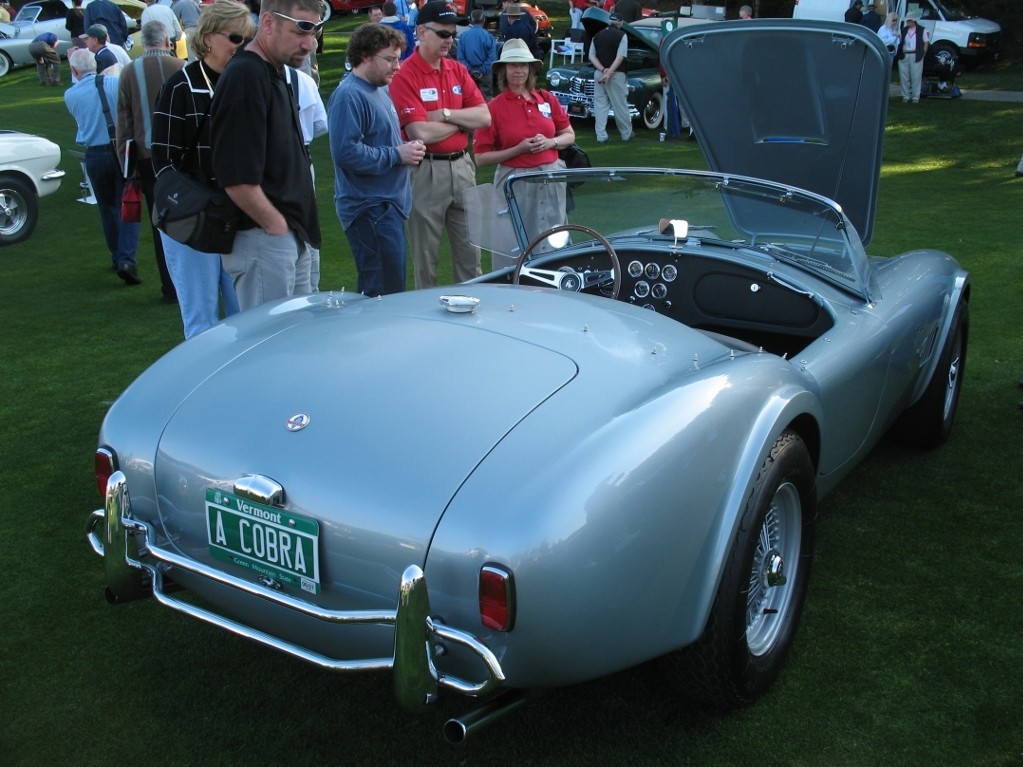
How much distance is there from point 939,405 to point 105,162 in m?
6.13

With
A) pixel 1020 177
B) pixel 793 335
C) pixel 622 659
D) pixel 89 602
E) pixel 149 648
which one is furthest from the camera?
pixel 1020 177

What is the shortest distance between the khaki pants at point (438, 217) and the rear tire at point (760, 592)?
3.36 m

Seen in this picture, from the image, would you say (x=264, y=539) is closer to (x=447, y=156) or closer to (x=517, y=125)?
(x=447, y=156)

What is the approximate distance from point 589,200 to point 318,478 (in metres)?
2.05

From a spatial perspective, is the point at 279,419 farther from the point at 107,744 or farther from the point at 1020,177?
the point at 1020,177

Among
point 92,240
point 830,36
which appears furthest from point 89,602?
point 92,240

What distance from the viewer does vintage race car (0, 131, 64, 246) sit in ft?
29.3

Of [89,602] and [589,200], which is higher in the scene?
[589,200]

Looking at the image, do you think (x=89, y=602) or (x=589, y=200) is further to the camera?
(x=589, y=200)

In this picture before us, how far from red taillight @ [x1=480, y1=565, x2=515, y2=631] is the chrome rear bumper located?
0.19 feet

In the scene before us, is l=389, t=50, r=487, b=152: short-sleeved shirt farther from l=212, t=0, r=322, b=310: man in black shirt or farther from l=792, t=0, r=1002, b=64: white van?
l=792, t=0, r=1002, b=64: white van

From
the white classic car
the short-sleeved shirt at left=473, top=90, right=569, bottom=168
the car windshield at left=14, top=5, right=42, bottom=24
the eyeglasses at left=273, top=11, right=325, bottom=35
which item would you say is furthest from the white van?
the car windshield at left=14, top=5, right=42, bottom=24

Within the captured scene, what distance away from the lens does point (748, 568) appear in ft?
8.13

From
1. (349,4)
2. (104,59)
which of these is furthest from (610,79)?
(349,4)
